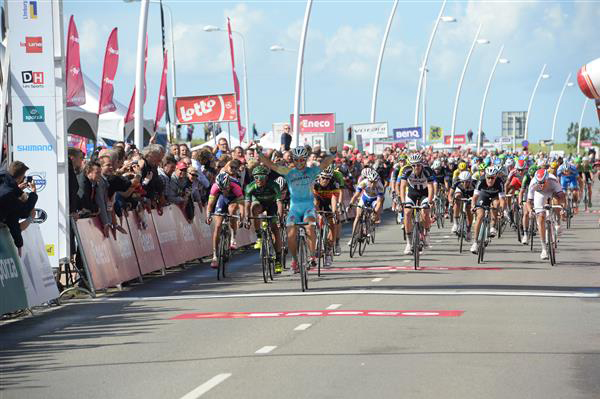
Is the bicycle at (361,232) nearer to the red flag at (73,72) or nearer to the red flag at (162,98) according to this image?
the red flag at (73,72)

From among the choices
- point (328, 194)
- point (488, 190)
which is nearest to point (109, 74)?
point (328, 194)

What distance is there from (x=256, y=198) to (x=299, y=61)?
59.4ft

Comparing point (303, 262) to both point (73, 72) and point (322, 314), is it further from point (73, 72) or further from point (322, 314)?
point (73, 72)

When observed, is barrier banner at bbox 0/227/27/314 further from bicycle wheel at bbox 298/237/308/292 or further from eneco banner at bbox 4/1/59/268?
bicycle wheel at bbox 298/237/308/292

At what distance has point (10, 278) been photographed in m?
13.5

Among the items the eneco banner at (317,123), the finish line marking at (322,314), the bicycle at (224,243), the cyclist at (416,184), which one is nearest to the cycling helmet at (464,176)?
the cyclist at (416,184)

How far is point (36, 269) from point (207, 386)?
21.0ft

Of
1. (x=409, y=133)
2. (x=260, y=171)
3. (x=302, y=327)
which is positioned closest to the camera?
(x=302, y=327)

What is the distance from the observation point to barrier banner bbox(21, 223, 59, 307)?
561 inches

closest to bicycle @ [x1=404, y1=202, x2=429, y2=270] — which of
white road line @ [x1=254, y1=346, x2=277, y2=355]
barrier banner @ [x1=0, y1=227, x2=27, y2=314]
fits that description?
barrier banner @ [x1=0, y1=227, x2=27, y2=314]

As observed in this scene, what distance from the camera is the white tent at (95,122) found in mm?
28188

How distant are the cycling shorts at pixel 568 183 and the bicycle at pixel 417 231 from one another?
15.8 m

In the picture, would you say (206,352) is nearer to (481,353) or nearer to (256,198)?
(481,353)

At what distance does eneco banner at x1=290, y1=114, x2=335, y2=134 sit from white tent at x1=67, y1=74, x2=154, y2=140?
722 cm
